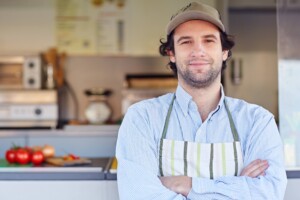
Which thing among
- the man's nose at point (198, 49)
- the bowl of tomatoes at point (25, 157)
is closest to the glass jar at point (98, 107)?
the bowl of tomatoes at point (25, 157)

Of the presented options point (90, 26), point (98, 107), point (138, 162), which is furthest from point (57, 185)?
point (90, 26)

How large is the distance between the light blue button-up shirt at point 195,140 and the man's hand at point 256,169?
16mm

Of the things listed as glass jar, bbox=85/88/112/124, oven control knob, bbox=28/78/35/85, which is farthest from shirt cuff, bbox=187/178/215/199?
oven control knob, bbox=28/78/35/85

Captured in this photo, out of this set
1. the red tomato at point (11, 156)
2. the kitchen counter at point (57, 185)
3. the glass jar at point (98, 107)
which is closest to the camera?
the kitchen counter at point (57, 185)

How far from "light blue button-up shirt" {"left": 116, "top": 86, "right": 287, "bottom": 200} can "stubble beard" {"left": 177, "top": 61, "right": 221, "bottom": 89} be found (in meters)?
0.07

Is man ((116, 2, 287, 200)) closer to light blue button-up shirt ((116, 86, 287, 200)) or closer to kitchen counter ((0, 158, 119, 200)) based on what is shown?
light blue button-up shirt ((116, 86, 287, 200))

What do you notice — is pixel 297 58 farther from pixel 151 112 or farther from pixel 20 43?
pixel 20 43

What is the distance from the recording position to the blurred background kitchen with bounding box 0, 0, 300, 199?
16.3 ft

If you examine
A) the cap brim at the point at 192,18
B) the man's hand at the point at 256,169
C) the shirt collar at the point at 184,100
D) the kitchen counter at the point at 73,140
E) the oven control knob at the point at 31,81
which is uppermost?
the cap brim at the point at 192,18

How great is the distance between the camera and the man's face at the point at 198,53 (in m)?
1.73

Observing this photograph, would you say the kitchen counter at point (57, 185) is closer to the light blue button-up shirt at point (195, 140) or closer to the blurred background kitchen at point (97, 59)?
the light blue button-up shirt at point (195, 140)

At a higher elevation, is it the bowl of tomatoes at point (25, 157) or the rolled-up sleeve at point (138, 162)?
the rolled-up sleeve at point (138, 162)

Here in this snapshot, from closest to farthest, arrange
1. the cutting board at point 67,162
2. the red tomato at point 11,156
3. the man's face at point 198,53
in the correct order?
1. the man's face at point 198,53
2. the cutting board at point 67,162
3. the red tomato at point 11,156

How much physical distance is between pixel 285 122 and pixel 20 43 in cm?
363
